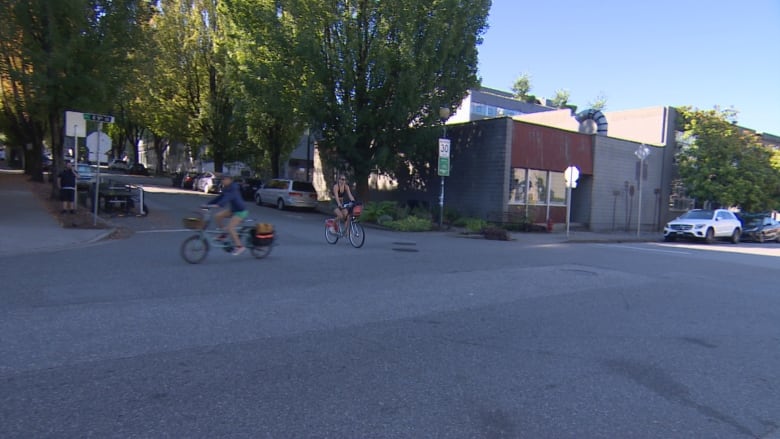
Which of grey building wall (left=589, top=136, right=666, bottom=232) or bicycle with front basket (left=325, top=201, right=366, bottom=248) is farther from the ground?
grey building wall (left=589, top=136, right=666, bottom=232)

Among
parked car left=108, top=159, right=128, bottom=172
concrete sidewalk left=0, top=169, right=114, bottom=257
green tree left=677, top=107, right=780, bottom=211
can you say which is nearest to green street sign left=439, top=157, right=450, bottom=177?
concrete sidewalk left=0, top=169, right=114, bottom=257

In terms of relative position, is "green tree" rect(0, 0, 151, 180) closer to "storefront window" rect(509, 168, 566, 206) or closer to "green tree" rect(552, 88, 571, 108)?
"storefront window" rect(509, 168, 566, 206)

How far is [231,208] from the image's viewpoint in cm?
988

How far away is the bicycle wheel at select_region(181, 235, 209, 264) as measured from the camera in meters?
9.49

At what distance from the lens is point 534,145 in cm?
2356

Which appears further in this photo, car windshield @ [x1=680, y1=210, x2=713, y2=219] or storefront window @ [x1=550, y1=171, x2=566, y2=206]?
storefront window @ [x1=550, y1=171, x2=566, y2=206]

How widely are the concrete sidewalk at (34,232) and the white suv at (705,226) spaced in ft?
74.5

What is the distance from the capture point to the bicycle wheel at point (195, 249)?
31.1 ft

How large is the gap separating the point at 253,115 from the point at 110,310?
22.4 metres

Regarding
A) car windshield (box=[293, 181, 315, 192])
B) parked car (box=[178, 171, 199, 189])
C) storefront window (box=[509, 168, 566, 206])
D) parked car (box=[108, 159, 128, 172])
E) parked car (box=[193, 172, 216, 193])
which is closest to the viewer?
storefront window (box=[509, 168, 566, 206])

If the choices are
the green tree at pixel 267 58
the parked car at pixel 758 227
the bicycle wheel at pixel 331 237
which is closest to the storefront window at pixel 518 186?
the green tree at pixel 267 58

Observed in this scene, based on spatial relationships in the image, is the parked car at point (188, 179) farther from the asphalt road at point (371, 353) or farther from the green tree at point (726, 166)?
the green tree at point (726, 166)

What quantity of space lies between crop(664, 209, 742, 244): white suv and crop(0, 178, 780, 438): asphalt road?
48.6ft

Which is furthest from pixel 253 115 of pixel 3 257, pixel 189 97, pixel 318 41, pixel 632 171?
pixel 632 171
